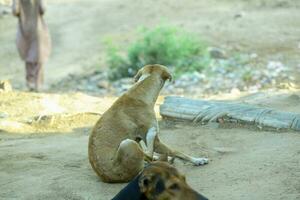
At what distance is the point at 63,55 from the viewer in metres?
15.9

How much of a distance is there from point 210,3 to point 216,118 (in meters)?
11.4

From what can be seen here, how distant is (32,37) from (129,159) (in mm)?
6732

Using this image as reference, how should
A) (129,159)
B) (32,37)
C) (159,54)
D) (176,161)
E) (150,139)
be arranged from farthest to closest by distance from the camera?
(159,54) < (32,37) < (176,161) < (150,139) < (129,159)

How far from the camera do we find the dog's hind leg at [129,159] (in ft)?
17.6

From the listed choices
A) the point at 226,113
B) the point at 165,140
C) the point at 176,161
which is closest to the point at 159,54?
the point at 226,113

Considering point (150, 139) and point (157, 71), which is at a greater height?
point (157, 71)

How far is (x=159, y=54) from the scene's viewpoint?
1339cm

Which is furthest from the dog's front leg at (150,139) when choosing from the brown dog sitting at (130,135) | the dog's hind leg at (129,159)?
the dog's hind leg at (129,159)

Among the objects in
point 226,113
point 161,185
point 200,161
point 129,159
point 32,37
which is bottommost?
point 32,37

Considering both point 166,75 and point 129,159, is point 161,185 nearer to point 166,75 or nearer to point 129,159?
point 129,159

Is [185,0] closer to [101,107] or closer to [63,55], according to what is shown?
[63,55]

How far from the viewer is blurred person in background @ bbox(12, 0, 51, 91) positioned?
11.5 metres

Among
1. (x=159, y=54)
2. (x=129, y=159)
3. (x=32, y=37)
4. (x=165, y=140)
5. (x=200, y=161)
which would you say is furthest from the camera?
(x=159, y=54)

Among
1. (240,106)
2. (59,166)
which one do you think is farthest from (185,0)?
(59,166)
